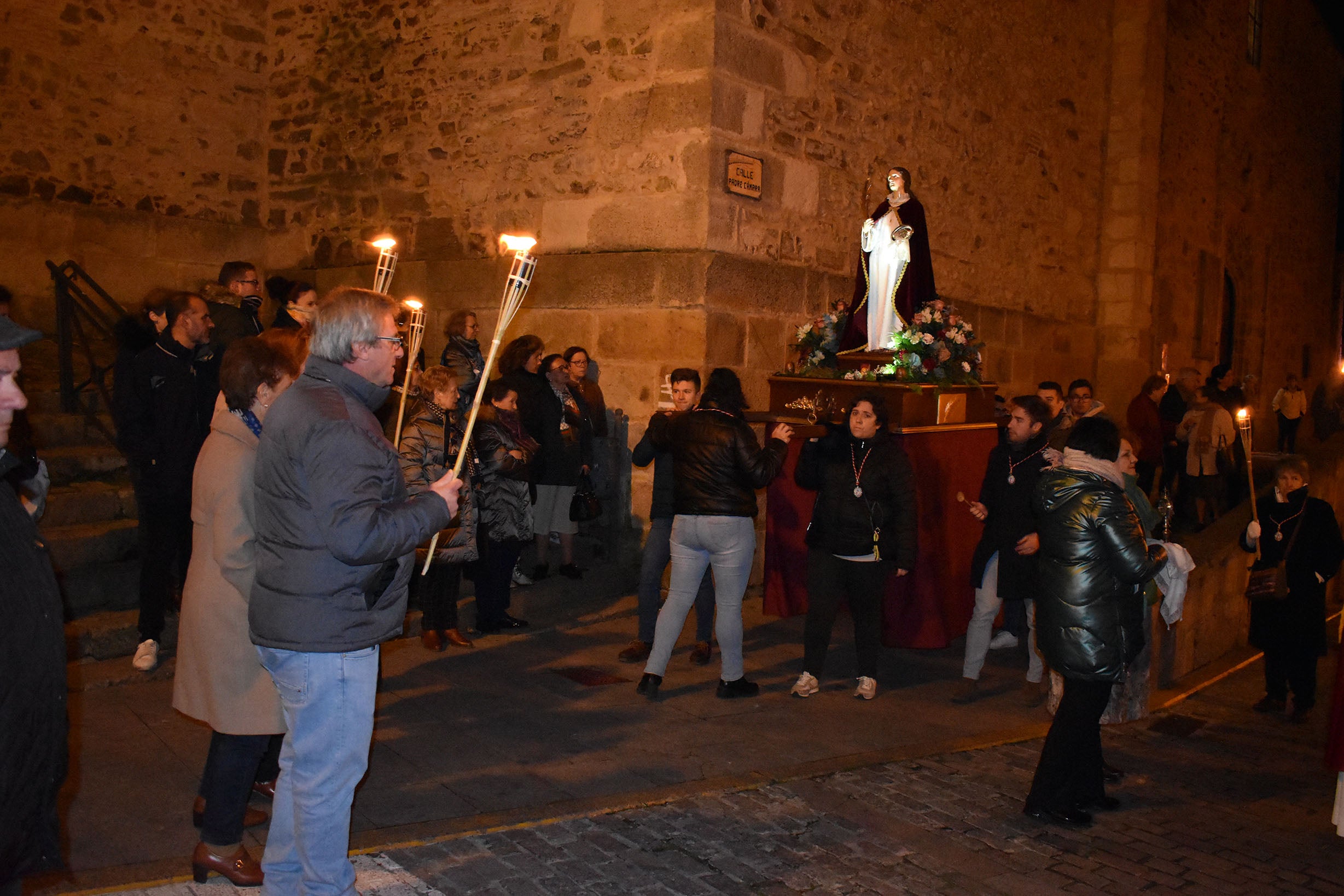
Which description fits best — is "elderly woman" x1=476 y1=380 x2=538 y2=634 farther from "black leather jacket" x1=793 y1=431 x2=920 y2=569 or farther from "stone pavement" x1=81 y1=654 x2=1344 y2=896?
"stone pavement" x1=81 y1=654 x2=1344 y2=896

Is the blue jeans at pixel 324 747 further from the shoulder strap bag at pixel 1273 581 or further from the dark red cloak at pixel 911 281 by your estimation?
the dark red cloak at pixel 911 281

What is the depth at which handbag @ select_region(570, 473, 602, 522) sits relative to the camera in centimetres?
808

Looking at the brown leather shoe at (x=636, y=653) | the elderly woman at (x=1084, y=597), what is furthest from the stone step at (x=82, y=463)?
the elderly woman at (x=1084, y=597)

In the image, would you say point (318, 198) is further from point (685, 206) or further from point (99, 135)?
point (685, 206)

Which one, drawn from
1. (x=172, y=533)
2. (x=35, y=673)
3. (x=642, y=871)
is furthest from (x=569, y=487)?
(x=35, y=673)

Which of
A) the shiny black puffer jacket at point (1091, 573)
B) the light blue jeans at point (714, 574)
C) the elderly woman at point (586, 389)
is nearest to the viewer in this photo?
the shiny black puffer jacket at point (1091, 573)

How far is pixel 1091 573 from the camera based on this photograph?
4.64m

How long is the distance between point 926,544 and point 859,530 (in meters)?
1.28

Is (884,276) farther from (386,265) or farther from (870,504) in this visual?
(386,265)

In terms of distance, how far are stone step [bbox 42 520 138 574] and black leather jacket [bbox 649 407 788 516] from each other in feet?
11.5

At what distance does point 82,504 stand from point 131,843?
12.1 ft

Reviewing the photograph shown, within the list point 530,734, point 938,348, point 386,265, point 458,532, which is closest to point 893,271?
point 938,348

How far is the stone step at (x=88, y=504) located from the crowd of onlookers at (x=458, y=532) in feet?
2.68

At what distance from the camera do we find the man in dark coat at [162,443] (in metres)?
5.78
